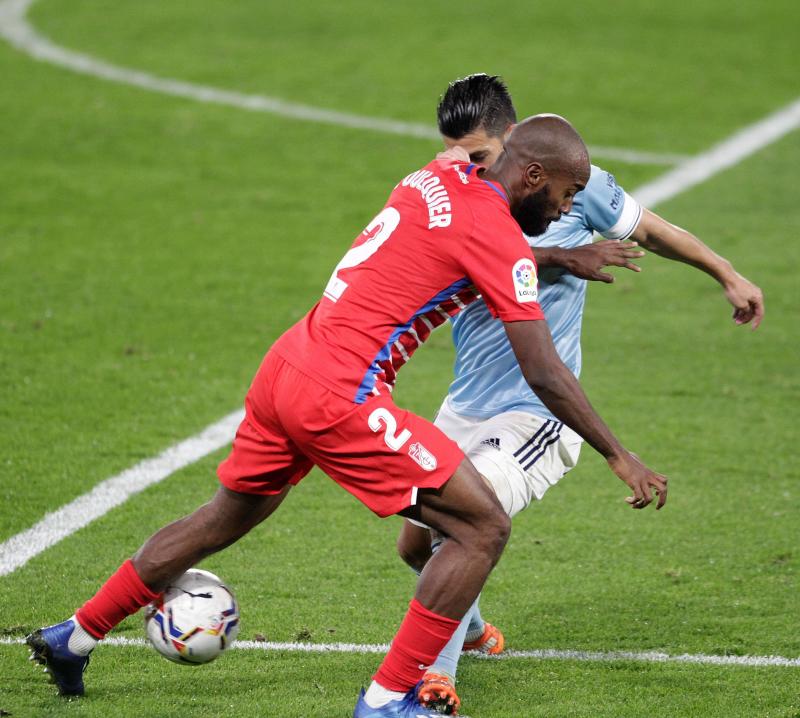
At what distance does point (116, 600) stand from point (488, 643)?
4.95ft

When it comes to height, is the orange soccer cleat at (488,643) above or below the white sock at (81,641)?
below

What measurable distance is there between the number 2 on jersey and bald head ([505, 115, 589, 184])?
494 mm

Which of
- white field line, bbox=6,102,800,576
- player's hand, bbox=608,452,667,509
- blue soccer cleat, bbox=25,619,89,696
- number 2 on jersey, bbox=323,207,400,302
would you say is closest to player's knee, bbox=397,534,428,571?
player's hand, bbox=608,452,667,509

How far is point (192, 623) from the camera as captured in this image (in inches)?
191

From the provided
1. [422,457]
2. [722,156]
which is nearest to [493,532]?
[422,457]

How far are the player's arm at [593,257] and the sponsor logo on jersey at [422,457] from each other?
3.22 ft

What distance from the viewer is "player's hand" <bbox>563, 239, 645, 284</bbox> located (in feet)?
16.8

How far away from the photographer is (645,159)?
16547 millimetres

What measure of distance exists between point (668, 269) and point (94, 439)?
6.20 metres

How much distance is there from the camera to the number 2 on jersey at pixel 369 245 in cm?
475

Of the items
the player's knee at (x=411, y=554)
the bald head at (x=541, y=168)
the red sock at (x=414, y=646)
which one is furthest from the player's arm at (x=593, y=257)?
the red sock at (x=414, y=646)

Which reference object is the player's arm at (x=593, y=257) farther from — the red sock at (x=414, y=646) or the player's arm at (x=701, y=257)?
the red sock at (x=414, y=646)

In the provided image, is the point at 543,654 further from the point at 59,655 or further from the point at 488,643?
the point at 59,655

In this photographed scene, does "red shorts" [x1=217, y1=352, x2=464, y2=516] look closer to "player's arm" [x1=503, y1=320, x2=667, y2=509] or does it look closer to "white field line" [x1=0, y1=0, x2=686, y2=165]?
"player's arm" [x1=503, y1=320, x2=667, y2=509]
